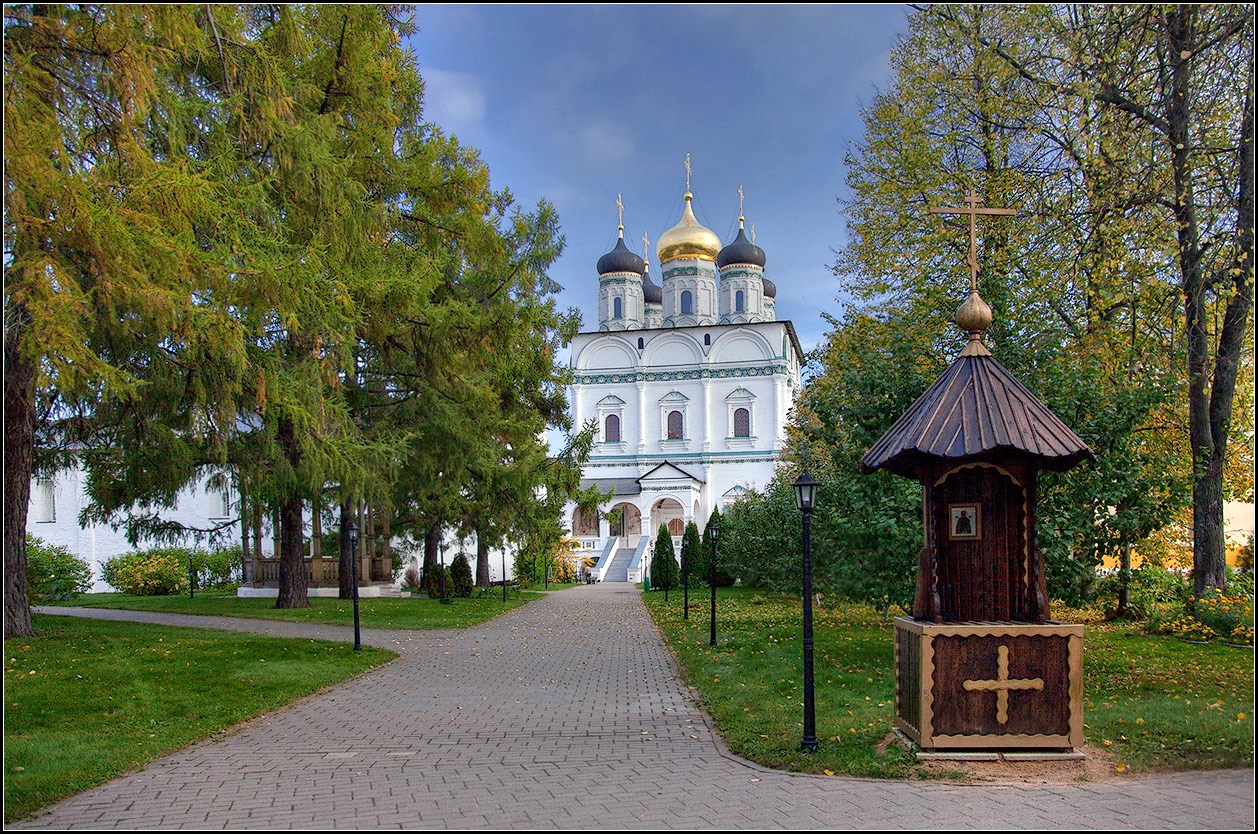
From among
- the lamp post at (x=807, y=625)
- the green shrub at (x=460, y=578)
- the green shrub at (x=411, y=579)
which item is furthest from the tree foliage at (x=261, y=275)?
the green shrub at (x=411, y=579)

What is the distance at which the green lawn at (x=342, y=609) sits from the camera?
746 inches

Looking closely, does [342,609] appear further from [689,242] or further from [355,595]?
[689,242]

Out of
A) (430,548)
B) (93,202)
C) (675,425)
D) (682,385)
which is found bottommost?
(430,548)

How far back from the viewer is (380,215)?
15.5m

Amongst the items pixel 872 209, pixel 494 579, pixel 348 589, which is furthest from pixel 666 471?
pixel 872 209

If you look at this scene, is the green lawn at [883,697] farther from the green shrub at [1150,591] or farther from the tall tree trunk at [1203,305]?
the tall tree trunk at [1203,305]

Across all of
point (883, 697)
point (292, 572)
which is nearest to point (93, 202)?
point (883, 697)

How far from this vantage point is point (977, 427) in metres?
7.10

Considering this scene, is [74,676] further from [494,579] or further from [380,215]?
[494,579]

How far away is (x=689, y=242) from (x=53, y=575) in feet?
141

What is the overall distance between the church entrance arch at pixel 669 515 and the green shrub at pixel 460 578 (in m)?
23.9

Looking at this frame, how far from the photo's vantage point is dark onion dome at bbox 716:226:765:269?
58.2 m

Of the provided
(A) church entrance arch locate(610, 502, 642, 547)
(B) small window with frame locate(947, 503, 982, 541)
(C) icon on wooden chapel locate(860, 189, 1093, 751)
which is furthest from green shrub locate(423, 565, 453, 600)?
(A) church entrance arch locate(610, 502, 642, 547)

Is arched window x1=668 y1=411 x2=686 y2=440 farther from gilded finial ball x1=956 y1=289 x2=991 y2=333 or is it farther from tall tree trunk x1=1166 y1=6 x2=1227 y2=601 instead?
gilded finial ball x1=956 y1=289 x2=991 y2=333
